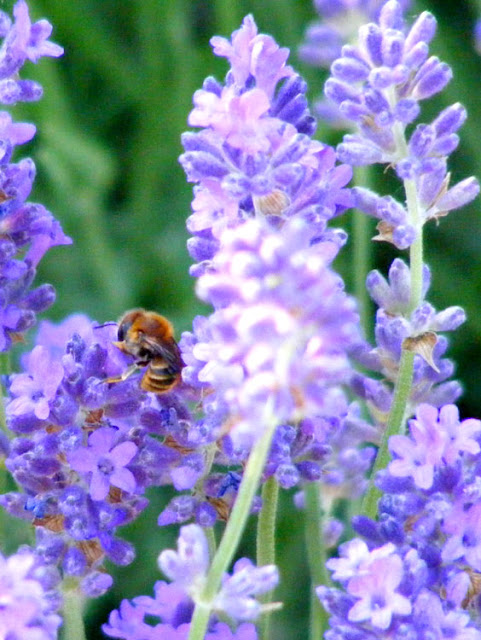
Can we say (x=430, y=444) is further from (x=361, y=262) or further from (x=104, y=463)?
(x=361, y=262)

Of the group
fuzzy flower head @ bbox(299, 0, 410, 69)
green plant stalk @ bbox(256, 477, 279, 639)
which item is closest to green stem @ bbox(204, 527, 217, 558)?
green plant stalk @ bbox(256, 477, 279, 639)

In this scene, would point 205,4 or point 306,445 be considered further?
point 205,4

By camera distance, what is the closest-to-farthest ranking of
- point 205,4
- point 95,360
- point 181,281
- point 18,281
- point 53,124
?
point 95,360 < point 18,281 < point 53,124 < point 181,281 < point 205,4

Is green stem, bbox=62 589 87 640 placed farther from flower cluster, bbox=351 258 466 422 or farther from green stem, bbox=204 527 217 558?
flower cluster, bbox=351 258 466 422

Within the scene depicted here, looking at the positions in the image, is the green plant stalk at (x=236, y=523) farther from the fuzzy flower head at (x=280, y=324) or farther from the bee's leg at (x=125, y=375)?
the bee's leg at (x=125, y=375)

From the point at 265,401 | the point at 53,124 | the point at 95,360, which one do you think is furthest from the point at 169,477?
the point at 53,124

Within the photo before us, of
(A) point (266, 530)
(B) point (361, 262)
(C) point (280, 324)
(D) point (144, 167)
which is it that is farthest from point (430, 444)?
(D) point (144, 167)

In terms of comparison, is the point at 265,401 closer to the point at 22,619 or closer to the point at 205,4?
the point at 22,619
